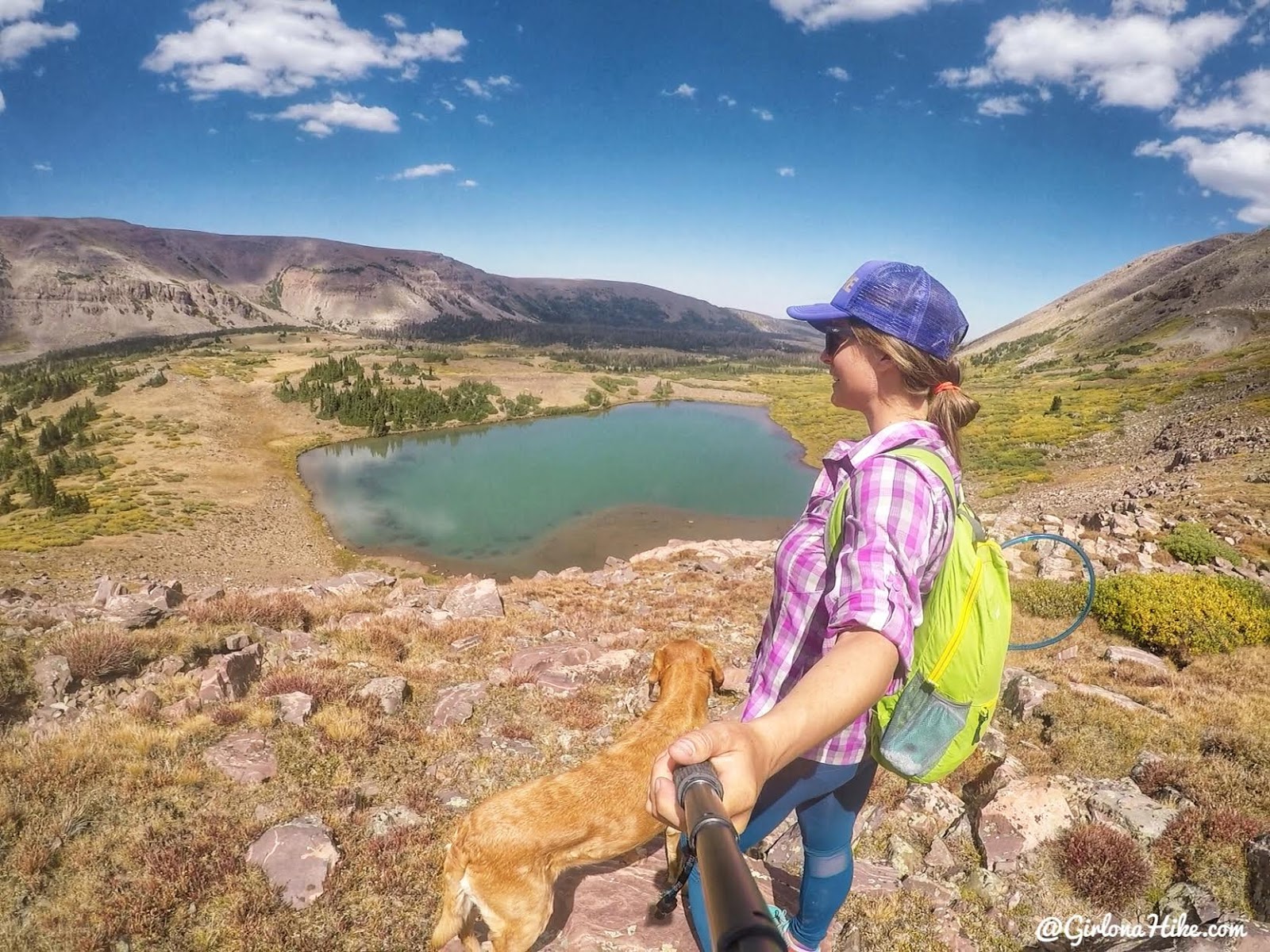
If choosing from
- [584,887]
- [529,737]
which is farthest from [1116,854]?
[529,737]

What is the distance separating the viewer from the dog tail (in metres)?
4.17

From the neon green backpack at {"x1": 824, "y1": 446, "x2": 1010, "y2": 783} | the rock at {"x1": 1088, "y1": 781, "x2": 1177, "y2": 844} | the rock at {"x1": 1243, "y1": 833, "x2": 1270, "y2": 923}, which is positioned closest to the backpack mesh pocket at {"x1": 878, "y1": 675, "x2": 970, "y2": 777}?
the neon green backpack at {"x1": 824, "y1": 446, "x2": 1010, "y2": 783}

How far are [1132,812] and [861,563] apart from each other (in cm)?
702

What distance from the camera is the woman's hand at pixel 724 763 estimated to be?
1.47 meters

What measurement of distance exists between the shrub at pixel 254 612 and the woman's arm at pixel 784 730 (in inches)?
→ 537

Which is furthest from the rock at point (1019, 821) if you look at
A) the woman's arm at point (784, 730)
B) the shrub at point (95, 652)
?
the shrub at point (95, 652)

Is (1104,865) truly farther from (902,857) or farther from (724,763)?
(724,763)

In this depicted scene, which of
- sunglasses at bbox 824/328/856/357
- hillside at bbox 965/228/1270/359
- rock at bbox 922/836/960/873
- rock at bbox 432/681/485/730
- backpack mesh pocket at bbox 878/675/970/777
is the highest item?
hillside at bbox 965/228/1270/359

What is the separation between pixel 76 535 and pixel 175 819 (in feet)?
135

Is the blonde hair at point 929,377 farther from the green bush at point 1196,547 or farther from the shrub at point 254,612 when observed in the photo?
the green bush at point 1196,547

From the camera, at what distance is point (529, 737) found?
879cm

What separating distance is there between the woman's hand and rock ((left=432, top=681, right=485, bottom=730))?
27.4 ft

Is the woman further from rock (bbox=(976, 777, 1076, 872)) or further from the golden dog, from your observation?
rock (bbox=(976, 777, 1076, 872))

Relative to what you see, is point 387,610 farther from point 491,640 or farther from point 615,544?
point 615,544
